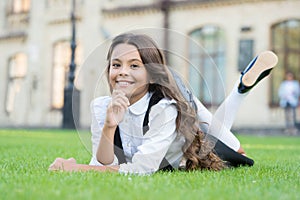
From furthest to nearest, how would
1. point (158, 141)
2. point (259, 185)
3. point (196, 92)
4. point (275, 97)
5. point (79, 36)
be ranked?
point (79, 36), point (275, 97), point (196, 92), point (158, 141), point (259, 185)

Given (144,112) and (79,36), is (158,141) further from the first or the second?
(79,36)

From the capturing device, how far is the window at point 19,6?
22.9 m

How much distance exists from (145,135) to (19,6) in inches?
826

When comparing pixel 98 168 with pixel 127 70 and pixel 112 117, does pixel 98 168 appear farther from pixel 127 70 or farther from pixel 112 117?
pixel 127 70

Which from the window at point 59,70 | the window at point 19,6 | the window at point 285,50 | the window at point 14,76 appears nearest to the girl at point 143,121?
the window at point 285,50

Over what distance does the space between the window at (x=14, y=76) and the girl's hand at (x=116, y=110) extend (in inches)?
772

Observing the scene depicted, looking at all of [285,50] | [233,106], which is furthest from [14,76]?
[233,106]

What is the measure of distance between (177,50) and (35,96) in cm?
1836

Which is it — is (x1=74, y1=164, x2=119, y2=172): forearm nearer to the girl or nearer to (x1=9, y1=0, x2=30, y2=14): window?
the girl

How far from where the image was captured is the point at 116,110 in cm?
319

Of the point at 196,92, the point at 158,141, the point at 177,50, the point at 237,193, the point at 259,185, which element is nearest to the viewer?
the point at 237,193

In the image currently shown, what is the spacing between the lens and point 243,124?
16344 mm

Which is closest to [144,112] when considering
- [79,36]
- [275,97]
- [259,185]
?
[259,185]

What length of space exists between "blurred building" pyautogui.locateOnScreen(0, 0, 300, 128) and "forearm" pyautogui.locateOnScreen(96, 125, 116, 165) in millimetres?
7598
